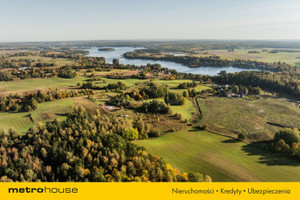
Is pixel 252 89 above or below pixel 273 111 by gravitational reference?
above

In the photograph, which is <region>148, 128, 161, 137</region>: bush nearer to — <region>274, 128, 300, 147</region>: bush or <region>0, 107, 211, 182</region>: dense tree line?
<region>0, 107, 211, 182</region>: dense tree line

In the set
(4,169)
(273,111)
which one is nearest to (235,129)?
(273,111)

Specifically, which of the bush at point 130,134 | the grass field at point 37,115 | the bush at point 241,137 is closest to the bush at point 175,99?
the bush at point 241,137

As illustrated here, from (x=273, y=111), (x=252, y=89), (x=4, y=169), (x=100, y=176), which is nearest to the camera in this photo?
(x=100, y=176)

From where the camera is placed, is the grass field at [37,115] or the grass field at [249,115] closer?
the grass field at [249,115]

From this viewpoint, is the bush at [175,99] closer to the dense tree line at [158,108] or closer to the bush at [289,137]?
the dense tree line at [158,108]
